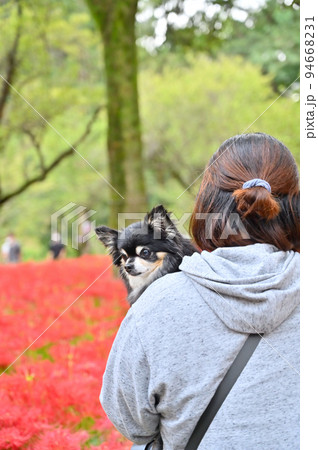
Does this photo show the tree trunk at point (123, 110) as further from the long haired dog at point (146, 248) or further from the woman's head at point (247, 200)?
the woman's head at point (247, 200)

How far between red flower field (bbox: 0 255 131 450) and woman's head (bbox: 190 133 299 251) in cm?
151

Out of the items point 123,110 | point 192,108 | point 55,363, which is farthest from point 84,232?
point 192,108

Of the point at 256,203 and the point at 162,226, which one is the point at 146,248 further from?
the point at 256,203

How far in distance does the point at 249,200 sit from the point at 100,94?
36.4 feet

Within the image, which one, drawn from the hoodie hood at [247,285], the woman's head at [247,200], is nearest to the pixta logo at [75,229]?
the woman's head at [247,200]

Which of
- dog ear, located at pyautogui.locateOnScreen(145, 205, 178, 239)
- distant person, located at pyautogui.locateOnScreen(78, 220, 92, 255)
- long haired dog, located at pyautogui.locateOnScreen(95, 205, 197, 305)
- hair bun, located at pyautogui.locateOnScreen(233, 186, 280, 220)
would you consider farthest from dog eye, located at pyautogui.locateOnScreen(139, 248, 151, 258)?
distant person, located at pyautogui.locateOnScreen(78, 220, 92, 255)

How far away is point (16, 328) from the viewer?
14.5ft

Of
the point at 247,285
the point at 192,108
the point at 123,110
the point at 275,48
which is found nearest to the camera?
the point at 247,285

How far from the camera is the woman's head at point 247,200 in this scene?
146cm

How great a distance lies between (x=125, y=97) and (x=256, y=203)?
598cm

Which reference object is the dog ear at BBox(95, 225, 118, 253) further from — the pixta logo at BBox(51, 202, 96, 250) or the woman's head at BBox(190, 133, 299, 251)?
the pixta logo at BBox(51, 202, 96, 250)

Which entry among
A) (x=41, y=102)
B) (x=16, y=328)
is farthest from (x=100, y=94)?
(x=16, y=328)

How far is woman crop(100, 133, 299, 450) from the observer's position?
53.0 inches

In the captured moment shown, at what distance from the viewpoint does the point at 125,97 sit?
7.12 metres
